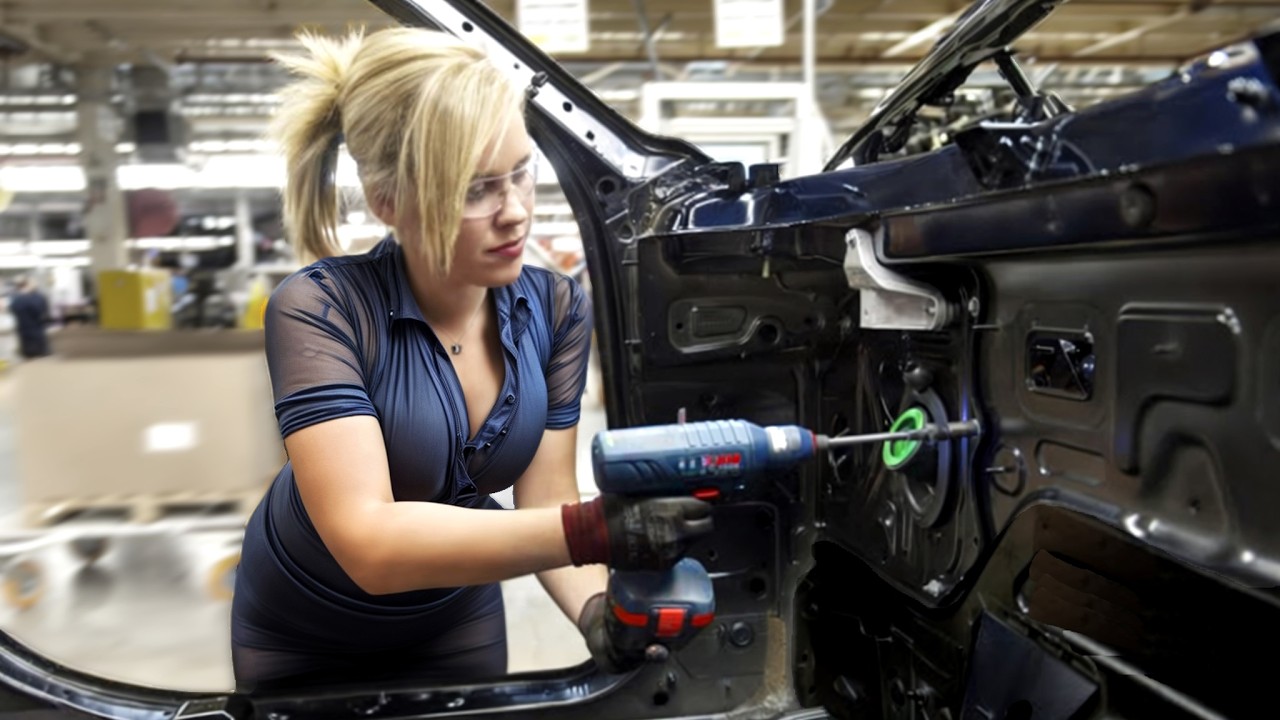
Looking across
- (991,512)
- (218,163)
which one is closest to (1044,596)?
(991,512)

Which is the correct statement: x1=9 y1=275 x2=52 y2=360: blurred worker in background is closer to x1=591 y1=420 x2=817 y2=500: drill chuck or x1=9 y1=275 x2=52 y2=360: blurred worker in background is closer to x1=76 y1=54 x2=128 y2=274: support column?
x1=76 y1=54 x2=128 y2=274: support column

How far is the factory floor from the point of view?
3.33m

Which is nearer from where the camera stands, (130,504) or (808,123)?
(130,504)

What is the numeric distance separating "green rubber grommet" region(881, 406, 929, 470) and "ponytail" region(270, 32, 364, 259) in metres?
1.07

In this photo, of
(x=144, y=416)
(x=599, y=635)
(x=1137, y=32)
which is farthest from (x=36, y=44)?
(x=1137, y=32)

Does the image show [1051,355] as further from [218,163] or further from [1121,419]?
[218,163]

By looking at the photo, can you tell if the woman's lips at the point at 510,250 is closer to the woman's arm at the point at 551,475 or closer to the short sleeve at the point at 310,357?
the short sleeve at the point at 310,357

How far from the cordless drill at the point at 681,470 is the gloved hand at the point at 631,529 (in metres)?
0.02

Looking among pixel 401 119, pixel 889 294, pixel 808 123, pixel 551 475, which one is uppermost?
pixel 808 123

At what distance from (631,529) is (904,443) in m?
0.64

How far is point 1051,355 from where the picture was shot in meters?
1.22

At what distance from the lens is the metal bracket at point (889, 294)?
140cm

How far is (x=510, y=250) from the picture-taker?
129cm

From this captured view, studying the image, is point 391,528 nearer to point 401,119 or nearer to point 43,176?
point 401,119
